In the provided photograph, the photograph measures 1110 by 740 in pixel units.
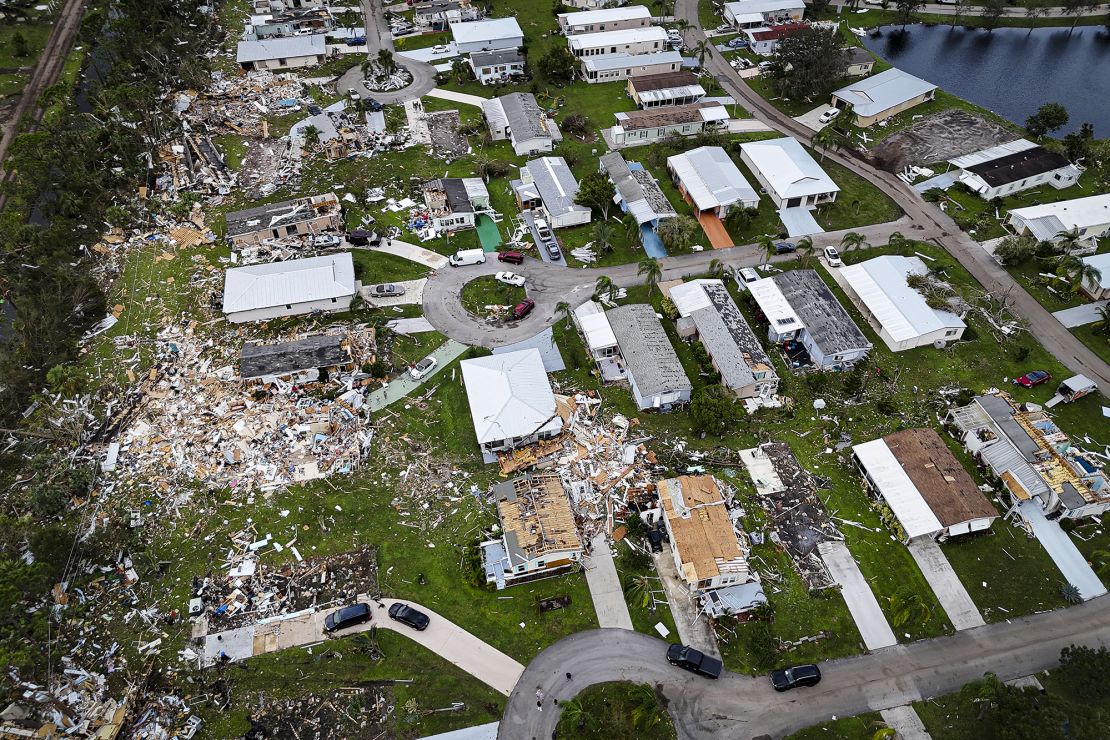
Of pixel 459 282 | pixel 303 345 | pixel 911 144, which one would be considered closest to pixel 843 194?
pixel 911 144

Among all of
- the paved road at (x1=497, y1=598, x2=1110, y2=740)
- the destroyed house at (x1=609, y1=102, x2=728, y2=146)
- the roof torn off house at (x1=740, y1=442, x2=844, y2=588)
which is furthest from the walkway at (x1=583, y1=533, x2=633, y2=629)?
the destroyed house at (x1=609, y1=102, x2=728, y2=146)

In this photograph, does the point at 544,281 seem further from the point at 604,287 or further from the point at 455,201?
the point at 455,201

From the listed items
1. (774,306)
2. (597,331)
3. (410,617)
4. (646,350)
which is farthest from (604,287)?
(410,617)

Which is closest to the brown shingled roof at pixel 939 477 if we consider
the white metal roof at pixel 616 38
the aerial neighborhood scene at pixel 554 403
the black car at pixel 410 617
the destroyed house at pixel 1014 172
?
the aerial neighborhood scene at pixel 554 403

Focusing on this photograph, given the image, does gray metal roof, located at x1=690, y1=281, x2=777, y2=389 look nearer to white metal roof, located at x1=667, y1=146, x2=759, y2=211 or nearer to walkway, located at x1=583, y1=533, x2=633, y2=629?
white metal roof, located at x1=667, y1=146, x2=759, y2=211

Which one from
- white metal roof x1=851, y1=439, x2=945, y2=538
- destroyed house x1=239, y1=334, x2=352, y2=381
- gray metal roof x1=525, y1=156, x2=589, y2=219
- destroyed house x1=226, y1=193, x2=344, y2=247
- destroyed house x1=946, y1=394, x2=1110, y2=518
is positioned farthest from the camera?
A: gray metal roof x1=525, y1=156, x2=589, y2=219

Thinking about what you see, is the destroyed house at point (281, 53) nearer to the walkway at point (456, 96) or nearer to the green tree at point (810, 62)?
the walkway at point (456, 96)
